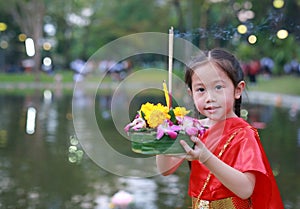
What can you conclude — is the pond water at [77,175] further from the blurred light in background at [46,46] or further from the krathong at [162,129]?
the blurred light in background at [46,46]

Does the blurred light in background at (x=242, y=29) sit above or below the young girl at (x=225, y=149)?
above

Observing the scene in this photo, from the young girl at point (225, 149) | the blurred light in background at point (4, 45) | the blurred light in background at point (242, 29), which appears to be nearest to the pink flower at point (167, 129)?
the young girl at point (225, 149)

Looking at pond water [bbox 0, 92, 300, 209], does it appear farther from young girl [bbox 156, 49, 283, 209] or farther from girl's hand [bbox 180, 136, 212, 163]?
girl's hand [bbox 180, 136, 212, 163]

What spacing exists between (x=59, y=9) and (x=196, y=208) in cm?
5081

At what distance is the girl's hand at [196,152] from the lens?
2312 millimetres

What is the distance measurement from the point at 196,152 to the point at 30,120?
13.6 metres

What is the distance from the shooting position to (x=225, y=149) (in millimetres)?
2561

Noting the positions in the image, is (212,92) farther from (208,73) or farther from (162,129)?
(162,129)

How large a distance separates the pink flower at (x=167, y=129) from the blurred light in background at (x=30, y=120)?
34.5ft

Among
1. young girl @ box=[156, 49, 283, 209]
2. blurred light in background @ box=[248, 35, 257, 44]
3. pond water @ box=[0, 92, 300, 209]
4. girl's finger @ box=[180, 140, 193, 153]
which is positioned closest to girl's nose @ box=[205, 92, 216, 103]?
young girl @ box=[156, 49, 283, 209]

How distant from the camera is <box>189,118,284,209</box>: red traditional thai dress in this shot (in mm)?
2498

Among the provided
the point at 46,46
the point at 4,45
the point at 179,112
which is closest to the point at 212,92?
the point at 179,112

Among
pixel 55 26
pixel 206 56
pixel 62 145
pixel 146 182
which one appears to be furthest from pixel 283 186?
pixel 55 26

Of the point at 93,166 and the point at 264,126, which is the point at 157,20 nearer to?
the point at 264,126
